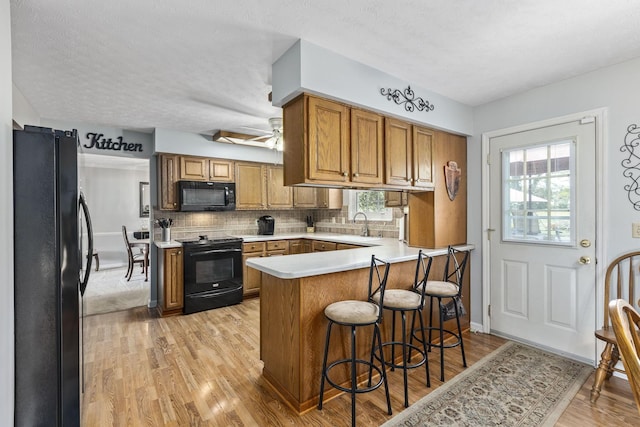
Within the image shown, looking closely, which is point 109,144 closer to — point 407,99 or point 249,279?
point 249,279

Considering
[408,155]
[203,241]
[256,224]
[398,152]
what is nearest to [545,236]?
[408,155]

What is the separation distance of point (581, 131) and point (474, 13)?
1.59m

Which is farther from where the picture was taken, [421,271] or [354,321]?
[421,271]

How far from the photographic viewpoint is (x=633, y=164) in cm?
232

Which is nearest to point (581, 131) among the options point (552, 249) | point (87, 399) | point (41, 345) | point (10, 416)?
point (552, 249)

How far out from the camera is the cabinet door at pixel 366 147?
2.46 m

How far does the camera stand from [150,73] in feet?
8.14

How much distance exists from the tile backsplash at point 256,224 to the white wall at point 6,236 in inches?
117


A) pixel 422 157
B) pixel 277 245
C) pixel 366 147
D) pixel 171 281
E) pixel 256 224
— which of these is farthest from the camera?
pixel 256 224

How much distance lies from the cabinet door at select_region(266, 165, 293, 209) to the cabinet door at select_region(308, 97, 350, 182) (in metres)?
2.77

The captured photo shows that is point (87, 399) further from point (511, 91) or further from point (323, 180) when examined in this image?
point (511, 91)

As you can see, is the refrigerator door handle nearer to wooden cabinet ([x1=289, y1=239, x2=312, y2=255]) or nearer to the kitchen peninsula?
the kitchen peninsula

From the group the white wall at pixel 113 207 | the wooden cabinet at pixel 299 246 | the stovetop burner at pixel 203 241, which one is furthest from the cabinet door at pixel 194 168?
the white wall at pixel 113 207

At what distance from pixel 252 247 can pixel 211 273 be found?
2.23 feet
